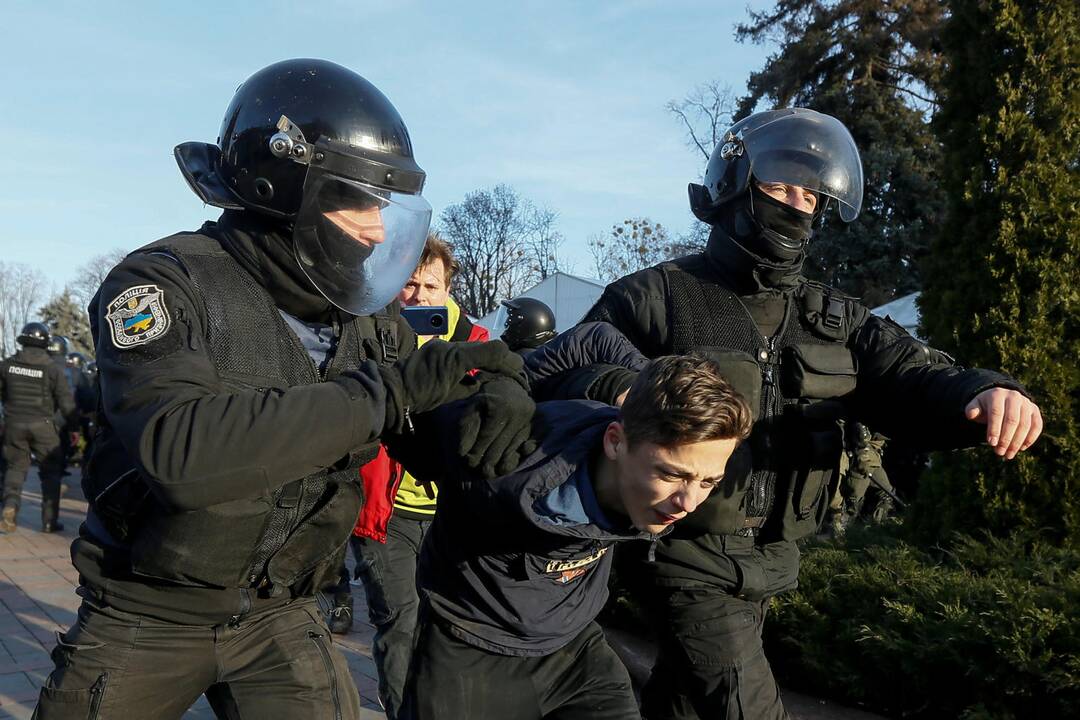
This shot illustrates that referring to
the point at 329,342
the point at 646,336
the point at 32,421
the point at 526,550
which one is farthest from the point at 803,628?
the point at 32,421

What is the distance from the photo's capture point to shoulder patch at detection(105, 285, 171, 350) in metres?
1.68

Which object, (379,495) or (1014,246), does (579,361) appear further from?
(1014,246)

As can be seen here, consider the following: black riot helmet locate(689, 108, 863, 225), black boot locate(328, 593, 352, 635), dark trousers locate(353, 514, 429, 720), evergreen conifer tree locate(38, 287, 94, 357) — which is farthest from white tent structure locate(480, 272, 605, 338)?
evergreen conifer tree locate(38, 287, 94, 357)

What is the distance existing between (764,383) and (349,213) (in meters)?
1.24

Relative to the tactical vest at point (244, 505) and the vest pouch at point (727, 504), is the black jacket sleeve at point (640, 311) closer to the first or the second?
the vest pouch at point (727, 504)

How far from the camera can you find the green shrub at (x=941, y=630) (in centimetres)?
334

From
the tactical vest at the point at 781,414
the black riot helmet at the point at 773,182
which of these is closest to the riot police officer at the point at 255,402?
the tactical vest at the point at 781,414

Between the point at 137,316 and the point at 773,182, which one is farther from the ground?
the point at 773,182

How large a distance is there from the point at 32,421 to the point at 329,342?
7.77 metres

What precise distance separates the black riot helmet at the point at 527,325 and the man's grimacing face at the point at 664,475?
3.27m

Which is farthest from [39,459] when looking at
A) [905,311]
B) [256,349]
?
[905,311]

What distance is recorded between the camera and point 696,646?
256 cm

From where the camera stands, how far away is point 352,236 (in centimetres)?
206

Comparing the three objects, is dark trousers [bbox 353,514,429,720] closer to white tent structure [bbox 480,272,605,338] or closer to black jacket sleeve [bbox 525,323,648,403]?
black jacket sleeve [bbox 525,323,648,403]
